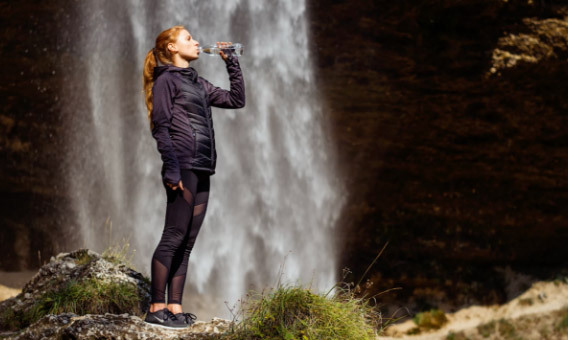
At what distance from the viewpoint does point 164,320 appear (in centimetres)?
379

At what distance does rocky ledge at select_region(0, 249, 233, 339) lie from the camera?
3652 mm

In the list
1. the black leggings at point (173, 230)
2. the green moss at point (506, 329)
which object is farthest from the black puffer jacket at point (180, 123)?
the green moss at point (506, 329)

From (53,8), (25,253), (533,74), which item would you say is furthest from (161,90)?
(25,253)

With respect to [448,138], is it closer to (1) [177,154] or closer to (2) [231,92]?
(2) [231,92]

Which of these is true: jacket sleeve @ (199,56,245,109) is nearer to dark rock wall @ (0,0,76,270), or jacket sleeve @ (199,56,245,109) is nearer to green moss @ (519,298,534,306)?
dark rock wall @ (0,0,76,270)

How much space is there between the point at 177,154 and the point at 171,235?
1.69 feet

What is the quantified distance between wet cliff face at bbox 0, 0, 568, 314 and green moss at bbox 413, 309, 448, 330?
375mm

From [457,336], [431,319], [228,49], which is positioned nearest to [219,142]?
[431,319]

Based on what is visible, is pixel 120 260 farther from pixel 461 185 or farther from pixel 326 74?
pixel 461 185

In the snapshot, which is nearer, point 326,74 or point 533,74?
point 533,74

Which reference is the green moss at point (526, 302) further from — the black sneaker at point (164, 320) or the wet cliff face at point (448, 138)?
the black sneaker at point (164, 320)

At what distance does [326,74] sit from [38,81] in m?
5.64

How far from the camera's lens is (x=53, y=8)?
10680mm

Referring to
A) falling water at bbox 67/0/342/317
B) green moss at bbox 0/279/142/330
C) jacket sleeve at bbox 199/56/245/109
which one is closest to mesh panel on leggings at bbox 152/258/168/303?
green moss at bbox 0/279/142/330
